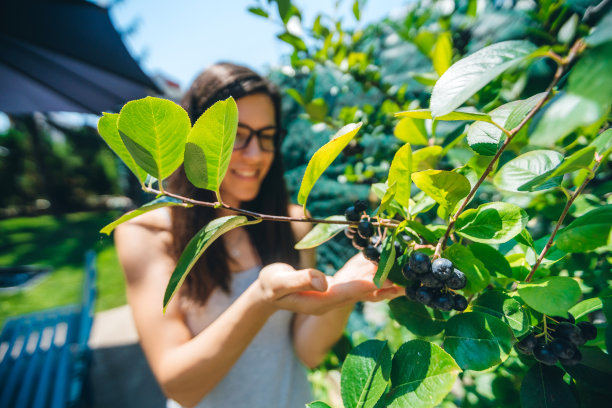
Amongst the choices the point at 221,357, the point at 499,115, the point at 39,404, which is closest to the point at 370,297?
the point at 499,115

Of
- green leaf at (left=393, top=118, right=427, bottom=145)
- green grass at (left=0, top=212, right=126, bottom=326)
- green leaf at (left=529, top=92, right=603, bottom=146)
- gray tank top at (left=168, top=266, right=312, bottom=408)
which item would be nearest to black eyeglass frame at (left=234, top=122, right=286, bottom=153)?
gray tank top at (left=168, top=266, right=312, bottom=408)

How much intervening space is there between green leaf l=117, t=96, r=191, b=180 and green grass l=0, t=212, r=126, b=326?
1.95 meters

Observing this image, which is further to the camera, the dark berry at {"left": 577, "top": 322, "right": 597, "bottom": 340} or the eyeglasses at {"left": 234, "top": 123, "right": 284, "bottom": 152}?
the eyeglasses at {"left": 234, "top": 123, "right": 284, "bottom": 152}

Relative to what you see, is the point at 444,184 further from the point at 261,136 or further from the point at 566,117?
the point at 261,136

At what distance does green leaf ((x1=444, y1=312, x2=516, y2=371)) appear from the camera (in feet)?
1.29

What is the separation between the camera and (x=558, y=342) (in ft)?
1.37

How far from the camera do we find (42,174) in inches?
420

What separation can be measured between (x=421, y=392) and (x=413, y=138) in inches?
18.5

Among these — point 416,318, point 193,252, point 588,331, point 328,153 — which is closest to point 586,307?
point 588,331

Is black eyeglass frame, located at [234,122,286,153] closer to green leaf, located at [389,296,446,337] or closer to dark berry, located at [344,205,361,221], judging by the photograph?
dark berry, located at [344,205,361,221]

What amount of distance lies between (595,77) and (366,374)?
429mm

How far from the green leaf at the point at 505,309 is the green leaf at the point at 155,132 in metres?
0.50

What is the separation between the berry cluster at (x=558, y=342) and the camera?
1.35ft

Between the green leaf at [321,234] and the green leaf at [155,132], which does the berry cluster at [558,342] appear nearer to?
the green leaf at [321,234]
